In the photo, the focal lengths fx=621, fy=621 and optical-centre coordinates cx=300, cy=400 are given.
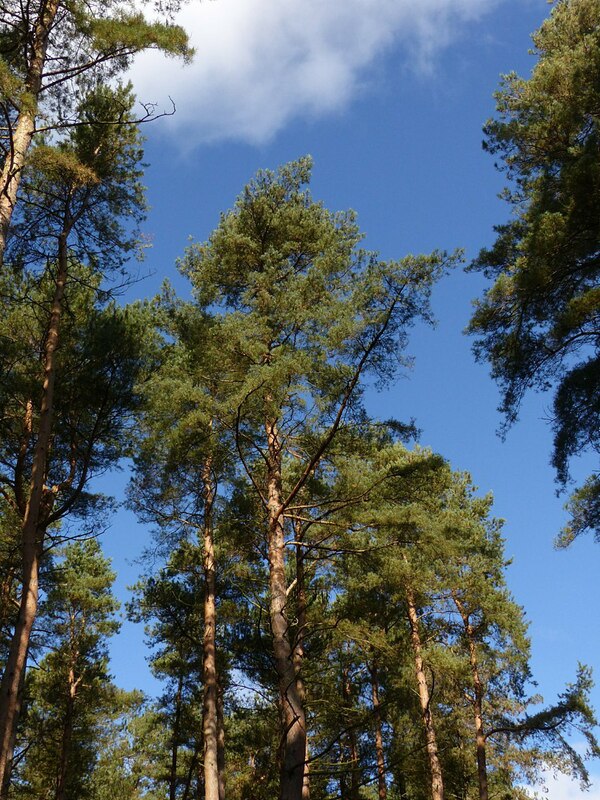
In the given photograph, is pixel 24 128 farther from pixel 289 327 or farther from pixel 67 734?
pixel 67 734

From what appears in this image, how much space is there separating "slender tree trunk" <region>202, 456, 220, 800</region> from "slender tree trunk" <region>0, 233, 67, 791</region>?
2714 mm

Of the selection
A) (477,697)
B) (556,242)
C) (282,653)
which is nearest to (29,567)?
(282,653)

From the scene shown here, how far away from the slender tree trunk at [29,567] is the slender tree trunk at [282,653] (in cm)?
291

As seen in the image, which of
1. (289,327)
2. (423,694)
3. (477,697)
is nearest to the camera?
(289,327)

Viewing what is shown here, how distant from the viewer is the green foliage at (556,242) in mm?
8859

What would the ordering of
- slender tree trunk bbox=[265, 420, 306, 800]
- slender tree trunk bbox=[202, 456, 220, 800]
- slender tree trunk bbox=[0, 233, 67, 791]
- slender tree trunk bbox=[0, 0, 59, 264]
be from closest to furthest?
1. slender tree trunk bbox=[265, 420, 306, 800]
2. slender tree trunk bbox=[0, 233, 67, 791]
3. slender tree trunk bbox=[0, 0, 59, 264]
4. slender tree trunk bbox=[202, 456, 220, 800]

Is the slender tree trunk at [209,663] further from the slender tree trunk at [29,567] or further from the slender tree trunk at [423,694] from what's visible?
the slender tree trunk at [423,694]

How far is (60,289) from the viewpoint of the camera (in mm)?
9781

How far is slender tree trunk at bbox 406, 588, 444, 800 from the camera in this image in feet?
43.7

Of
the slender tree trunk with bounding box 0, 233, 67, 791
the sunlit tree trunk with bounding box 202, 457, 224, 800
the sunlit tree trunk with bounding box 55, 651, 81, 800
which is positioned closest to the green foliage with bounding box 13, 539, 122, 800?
the sunlit tree trunk with bounding box 55, 651, 81, 800

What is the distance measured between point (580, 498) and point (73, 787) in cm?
1467

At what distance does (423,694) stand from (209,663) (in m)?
5.62

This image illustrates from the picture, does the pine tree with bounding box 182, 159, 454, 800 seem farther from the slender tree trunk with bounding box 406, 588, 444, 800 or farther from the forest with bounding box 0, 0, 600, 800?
the slender tree trunk with bounding box 406, 588, 444, 800

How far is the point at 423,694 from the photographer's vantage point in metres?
14.7
